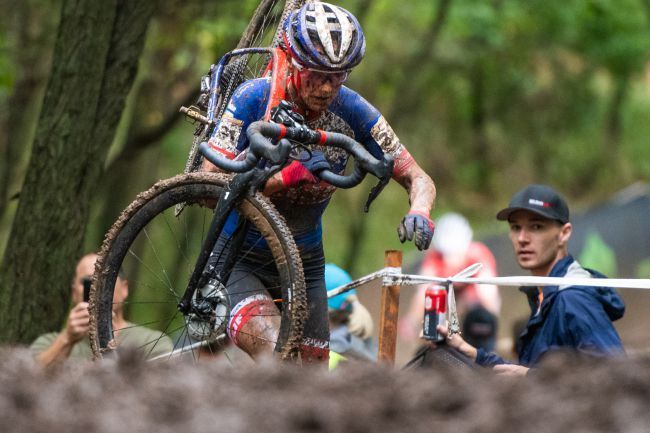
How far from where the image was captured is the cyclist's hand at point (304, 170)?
4754 mm

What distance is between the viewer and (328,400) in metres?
2.38

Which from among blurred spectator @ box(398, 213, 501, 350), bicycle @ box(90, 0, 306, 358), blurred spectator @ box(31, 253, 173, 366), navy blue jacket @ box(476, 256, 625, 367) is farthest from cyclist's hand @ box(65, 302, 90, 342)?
blurred spectator @ box(398, 213, 501, 350)

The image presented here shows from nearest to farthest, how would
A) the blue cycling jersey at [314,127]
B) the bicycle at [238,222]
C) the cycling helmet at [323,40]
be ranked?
the bicycle at [238,222] < the cycling helmet at [323,40] < the blue cycling jersey at [314,127]

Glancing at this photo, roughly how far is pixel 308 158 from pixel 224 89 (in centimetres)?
112

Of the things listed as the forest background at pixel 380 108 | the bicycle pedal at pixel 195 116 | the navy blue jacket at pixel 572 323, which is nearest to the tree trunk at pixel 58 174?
the forest background at pixel 380 108

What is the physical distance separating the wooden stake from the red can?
0.25m

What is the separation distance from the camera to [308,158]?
4.86 metres

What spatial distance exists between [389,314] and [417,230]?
1.42 m

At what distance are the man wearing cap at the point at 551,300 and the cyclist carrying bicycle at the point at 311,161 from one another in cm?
77

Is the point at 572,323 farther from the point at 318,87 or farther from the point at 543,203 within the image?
the point at 318,87

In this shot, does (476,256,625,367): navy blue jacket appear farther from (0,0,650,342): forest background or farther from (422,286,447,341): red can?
(0,0,650,342): forest background

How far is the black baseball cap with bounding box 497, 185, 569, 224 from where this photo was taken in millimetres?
5902

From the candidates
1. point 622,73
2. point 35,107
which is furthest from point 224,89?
point 622,73

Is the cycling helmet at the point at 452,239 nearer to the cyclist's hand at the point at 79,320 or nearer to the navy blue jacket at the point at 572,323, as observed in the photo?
the cyclist's hand at the point at 79,320
